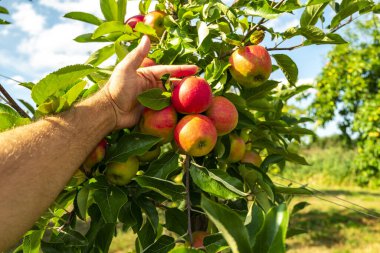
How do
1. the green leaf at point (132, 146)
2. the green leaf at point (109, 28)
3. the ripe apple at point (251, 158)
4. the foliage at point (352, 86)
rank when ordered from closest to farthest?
the green leaf at point (132, 146), the green leaf at point (109, 28), the ripe apple at point (251, 158), the foliage at point (352, 86)

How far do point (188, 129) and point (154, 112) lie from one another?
0.42ft

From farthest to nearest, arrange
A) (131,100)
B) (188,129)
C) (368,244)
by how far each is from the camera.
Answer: (368,244)
(131,100)
(188,129)

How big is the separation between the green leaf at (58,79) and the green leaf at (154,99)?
0.53 feet

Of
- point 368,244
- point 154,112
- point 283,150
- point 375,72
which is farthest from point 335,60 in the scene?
point 154,112

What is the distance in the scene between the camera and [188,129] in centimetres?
116

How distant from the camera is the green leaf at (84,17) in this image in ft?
4.94

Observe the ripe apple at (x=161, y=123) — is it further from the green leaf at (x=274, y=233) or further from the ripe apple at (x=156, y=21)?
the green leaf at (x=274, y=233)

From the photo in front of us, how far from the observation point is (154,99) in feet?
3.88

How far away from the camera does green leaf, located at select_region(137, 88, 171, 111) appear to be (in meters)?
1.16

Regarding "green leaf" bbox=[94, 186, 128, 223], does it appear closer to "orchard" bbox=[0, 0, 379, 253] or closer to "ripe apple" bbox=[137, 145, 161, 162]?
"orchard" bbox=[0, 0, 379, 253]

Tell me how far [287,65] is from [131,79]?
0.55 metres

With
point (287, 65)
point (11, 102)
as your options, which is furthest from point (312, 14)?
point (11, 102)

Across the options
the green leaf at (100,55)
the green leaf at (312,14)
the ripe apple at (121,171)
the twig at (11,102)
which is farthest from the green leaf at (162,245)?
the green leaf at (312,14)

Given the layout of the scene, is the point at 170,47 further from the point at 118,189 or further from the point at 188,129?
the point at 118,189
